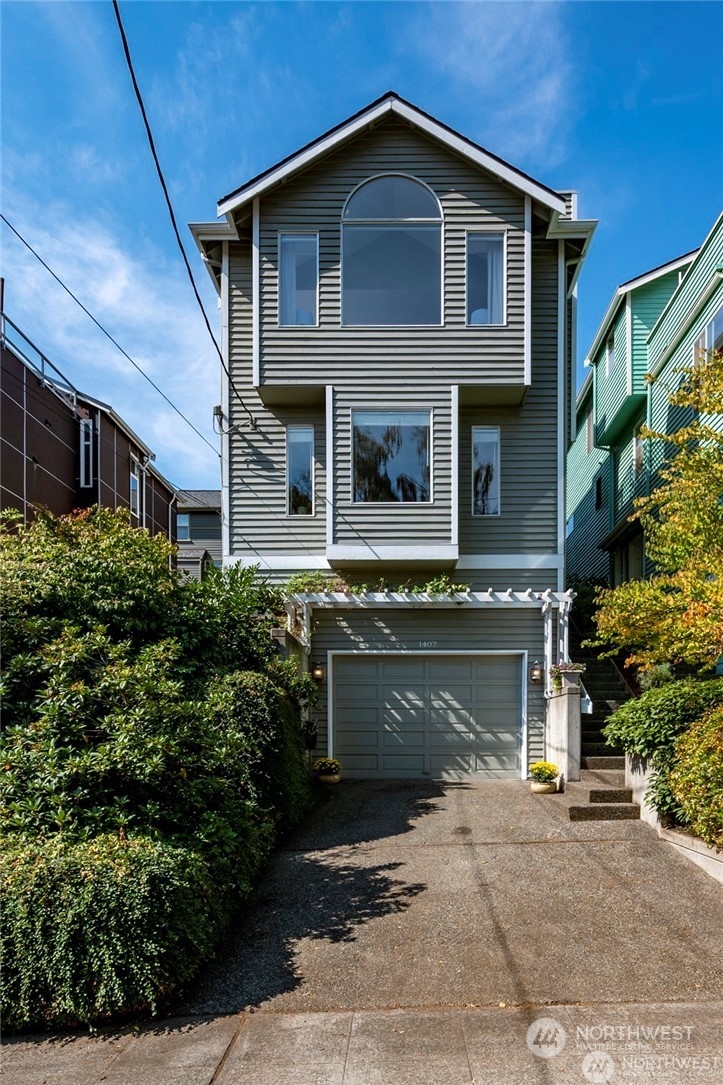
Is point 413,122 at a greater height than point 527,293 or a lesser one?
greater

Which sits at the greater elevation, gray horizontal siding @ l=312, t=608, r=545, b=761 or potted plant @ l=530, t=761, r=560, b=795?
gray horizontal siding @ l=312, t=608, r=545, b=761

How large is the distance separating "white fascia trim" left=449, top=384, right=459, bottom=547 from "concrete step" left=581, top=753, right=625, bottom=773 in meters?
3.66

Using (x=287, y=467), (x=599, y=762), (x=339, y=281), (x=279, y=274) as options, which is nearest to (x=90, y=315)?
(x=279, y=274)

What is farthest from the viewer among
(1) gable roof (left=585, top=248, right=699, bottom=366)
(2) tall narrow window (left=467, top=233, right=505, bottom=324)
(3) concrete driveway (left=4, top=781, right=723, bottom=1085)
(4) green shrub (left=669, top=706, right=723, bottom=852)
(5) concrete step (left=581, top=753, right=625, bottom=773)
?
(1) gable roof (left=585, top=248, right=699, bottom=366)

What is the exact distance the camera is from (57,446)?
20.0 meters

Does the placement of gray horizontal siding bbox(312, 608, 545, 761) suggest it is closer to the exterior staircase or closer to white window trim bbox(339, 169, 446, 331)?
the exterior staircase

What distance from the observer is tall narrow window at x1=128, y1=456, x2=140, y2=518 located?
25.4 meters

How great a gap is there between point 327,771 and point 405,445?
5213 millimetres

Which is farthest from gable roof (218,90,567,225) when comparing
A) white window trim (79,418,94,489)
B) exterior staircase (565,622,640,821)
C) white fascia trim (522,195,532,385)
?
white window trim (79,418,94,489)

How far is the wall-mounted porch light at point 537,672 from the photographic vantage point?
11.7 metres

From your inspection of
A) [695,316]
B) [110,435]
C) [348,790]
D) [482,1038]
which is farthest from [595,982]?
[110,435]

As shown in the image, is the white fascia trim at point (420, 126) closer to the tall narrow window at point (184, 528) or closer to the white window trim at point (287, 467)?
the white window trim at point (287, 467)

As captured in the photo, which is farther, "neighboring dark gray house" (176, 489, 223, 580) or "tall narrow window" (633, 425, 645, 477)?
"neighboring dark gray house" (176, 489, 223, 580)

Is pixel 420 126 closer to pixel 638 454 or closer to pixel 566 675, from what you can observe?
pixel 638 454
